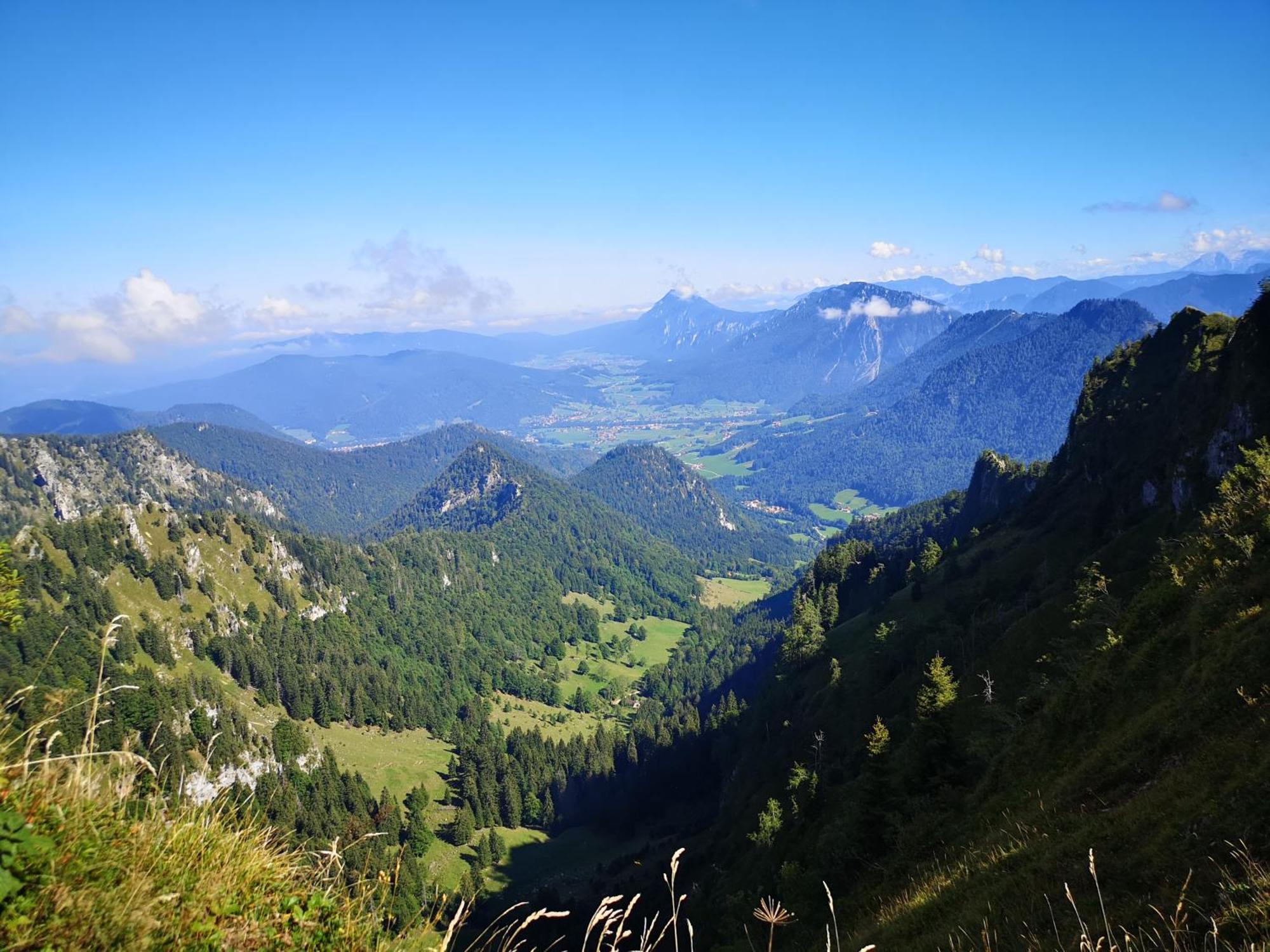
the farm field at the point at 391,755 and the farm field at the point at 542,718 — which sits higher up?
the farm field at the point at 391,755

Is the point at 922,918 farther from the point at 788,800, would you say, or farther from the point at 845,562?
the point at 845,562

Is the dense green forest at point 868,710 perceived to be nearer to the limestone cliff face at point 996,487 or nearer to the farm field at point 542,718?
the limestone cliff face at point 996,487

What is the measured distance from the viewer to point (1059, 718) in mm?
22203

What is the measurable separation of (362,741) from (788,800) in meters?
121

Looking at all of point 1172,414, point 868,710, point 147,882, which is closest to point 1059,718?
point 147,882

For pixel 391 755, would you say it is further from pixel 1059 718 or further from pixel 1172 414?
pixel 1059 718

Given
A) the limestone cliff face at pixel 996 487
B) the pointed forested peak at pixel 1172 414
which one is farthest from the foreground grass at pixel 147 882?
the limestone cliff face at pixel 996 487

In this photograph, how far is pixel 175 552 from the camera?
16512 centimetres

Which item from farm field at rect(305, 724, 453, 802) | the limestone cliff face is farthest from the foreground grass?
farm field at rect(305, 724, 453, 802)

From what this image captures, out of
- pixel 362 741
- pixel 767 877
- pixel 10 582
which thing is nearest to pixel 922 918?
pixel 10 582

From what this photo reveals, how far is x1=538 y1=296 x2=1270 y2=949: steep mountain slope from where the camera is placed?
10.8 m

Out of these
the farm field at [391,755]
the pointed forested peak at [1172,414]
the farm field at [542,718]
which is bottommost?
the farm field at [542,718]

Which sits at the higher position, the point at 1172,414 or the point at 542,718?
the point at 1172,414

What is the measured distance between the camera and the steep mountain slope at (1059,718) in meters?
10.8
